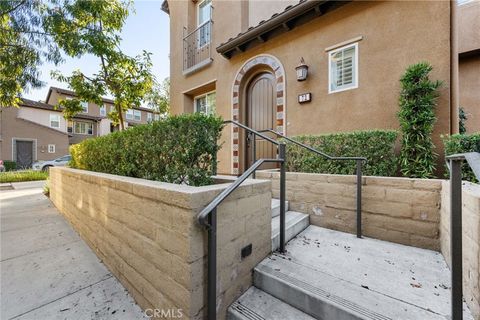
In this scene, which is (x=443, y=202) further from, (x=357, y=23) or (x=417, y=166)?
(x=357, y=23)

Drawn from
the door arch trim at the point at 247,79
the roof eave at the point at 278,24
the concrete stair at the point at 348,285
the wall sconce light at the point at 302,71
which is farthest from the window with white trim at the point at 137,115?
the concrete stair at the point at 348,285

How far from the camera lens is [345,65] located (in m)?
4.55

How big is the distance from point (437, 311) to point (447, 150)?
7.78 ft

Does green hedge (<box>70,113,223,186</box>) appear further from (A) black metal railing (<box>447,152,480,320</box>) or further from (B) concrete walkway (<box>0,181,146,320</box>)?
(A) black metal railing (<box>447,152,480,320</box>)

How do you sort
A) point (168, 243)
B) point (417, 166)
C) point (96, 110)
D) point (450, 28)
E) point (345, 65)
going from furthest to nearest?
point (96, 110)
point (345, 65)
point (450, 28)
point (417, 166)
point (168, 243)

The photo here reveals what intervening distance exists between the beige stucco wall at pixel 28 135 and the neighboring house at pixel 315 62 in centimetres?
2192

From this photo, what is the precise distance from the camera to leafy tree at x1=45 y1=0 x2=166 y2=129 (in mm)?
5293

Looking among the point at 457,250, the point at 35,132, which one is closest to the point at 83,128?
the point at 35,132

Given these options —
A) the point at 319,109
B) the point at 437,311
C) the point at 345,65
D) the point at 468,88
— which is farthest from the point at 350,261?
the point at 468,88

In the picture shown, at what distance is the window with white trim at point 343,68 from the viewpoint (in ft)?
14.5

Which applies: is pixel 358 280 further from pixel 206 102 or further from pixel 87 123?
pixel 87 123

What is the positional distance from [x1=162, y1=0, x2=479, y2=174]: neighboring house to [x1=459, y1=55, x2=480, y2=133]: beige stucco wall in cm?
335

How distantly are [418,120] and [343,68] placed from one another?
1893 mm

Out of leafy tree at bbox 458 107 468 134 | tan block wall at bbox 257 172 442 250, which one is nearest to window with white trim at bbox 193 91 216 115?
tan block wall at bbox 257 172 442 250
